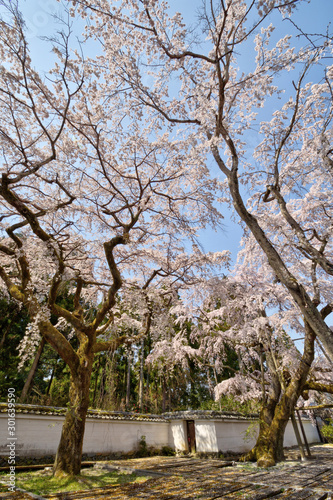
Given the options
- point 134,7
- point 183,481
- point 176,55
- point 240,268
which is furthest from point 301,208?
point 183,481

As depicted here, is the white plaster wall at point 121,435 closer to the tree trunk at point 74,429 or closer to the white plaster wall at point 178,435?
the white plaster wall at point 178,435

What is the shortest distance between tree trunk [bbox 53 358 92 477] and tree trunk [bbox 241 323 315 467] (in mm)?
4511

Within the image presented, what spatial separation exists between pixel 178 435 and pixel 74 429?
22.3 feet

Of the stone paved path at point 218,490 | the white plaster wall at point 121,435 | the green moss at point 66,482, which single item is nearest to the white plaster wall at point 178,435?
the white plaster wall at point 121,435

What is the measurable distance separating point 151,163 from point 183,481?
257 inches

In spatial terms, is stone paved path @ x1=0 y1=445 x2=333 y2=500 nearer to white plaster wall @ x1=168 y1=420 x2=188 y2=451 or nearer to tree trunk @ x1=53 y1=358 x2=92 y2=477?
tree trunk @ x1=53 y1=358 x2=92 y2=477

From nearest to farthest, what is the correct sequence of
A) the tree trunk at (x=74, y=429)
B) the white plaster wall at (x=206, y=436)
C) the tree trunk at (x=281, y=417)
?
the tree trunk at (x=74, y=429) < the tree trunk at (x=281, y=417) < the white plaster wall at (x=206, y=436)

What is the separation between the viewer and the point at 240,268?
9766 millimetres

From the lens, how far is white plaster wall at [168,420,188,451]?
9.83 metres

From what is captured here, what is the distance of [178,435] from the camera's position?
10.1 m

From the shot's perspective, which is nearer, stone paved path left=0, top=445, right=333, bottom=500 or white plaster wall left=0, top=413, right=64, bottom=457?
stone paved path left=0, top=445, right=333, bottom=500

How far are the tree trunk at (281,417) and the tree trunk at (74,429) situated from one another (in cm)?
451

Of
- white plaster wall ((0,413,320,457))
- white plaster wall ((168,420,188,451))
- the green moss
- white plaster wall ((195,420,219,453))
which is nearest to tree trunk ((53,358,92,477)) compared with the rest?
the green moss

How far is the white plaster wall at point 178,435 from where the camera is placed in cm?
983
